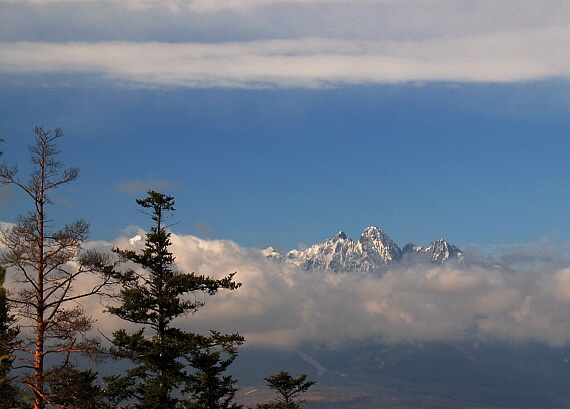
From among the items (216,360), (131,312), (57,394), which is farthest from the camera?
(216,360)

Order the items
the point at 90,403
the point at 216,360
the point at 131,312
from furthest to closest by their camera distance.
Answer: the point at 216,360 → the point at 131,312 → the point at 90,403

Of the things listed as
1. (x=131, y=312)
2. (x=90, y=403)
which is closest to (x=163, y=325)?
(x=131, y=312)

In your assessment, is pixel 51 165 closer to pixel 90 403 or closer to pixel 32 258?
pixel 32 258

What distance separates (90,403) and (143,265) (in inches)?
762

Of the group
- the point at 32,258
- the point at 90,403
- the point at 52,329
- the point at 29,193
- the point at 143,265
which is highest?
the point at 143,265

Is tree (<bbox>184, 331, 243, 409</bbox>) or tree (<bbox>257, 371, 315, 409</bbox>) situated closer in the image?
tree (<bbox>184, 331, 243, 409</bbox>)

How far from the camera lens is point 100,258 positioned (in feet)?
95.6

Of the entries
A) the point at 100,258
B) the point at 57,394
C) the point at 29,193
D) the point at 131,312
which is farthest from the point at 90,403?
the point at 131,312

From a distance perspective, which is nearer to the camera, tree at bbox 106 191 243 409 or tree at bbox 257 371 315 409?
tree at bbox 106 191 243 409

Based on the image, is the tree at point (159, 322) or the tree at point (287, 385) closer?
the tree at point (159, 322)

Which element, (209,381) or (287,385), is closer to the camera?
(209,381)

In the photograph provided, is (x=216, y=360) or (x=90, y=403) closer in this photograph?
(x=90, y=403)

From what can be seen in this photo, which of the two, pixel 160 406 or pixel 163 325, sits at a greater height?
pixel 163 325

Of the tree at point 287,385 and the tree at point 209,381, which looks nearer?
the tree at point 209,381
